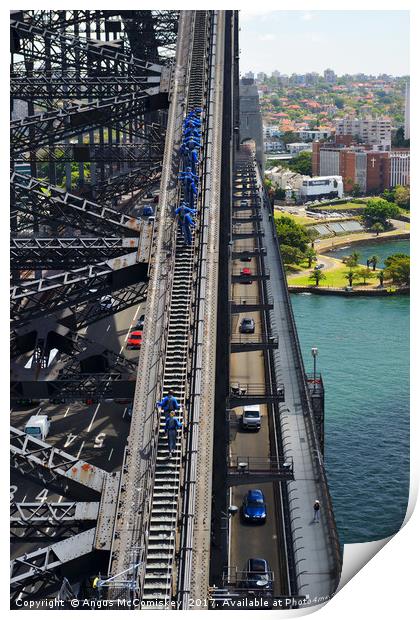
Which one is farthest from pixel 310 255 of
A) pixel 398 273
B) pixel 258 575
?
pixel 258 575

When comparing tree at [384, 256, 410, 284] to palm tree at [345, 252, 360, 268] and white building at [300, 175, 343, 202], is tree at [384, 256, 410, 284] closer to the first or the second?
palm tree at [345, 252, 360, 268]

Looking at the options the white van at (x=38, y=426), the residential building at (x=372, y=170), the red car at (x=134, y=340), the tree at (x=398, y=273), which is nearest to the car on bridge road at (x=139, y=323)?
the red car at (x=134, y=340)

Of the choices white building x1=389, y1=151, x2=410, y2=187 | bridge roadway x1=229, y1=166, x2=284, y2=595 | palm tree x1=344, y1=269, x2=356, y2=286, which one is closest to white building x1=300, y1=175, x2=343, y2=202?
white building x1=389, y1=151, x2=410, y2=187

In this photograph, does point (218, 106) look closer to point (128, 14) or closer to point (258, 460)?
point (258, 460)

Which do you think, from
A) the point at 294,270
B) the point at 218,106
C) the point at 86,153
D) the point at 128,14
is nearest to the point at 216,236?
the point at 218,106

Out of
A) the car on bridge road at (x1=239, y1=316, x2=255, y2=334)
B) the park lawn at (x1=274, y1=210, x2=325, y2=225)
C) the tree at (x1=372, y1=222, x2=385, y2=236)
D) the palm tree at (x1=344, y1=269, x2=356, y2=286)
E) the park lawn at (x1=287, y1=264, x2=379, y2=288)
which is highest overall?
the park lawn at (x1=274, y1=210, x2=325, y2=225)

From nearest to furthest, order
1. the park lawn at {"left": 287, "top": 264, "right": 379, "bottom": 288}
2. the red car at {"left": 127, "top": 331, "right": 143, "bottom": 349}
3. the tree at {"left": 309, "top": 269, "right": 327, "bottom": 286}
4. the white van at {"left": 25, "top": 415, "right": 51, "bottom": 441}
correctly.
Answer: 1. the white van at {"left": 25, "top": 415, "right": 51, "bottom": 441}
2. the red car at {"left": 127, "top": 331, "right": 143, "bottom": 349}
3. the park lawn at {"left": 287, "top": 264, "right": 379, "bottom": 288}
4. the tree at {"left": 309, "top": 269, "right": 327, "bottom": 286}
